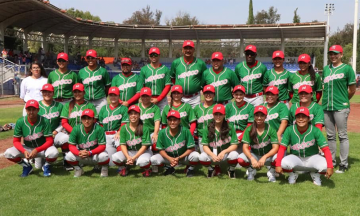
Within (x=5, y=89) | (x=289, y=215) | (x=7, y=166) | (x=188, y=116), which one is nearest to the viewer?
(x=289, y=215)

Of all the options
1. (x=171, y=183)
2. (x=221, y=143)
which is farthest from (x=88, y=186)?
(x=221, y=143)

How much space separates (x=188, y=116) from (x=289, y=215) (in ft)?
7.99

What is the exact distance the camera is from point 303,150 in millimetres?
4809

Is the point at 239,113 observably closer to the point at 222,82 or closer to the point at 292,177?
the point at 222,82

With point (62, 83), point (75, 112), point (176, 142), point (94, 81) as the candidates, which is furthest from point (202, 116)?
point (62, 83)

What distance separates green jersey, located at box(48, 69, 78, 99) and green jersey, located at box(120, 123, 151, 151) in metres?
1.33

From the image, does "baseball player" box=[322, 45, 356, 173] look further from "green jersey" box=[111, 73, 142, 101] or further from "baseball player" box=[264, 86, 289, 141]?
"green jersey" box=[111, 73, 142, 101]

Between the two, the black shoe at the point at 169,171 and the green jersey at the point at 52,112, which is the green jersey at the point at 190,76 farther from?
the green jersey at the point at 52,112

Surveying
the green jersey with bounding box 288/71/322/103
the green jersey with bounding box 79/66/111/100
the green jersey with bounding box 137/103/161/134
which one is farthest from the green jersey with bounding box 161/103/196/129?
the green jersey with bounding box 288/71/322/103

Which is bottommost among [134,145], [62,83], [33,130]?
[134,145]

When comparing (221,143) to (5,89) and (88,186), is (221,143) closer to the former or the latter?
(88,186)

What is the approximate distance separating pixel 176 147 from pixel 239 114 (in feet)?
3.82

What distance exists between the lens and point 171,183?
481 cm

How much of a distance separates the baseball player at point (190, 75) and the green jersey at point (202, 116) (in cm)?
34
